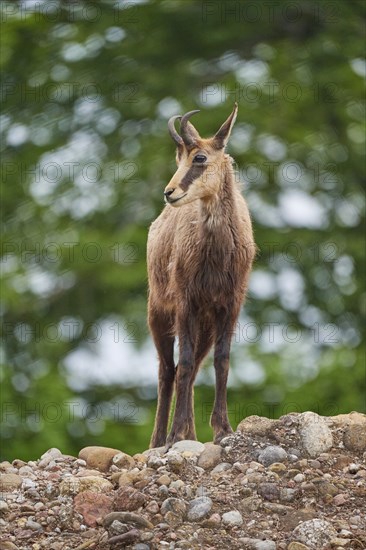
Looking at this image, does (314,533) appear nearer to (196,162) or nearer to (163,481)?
(163,481)

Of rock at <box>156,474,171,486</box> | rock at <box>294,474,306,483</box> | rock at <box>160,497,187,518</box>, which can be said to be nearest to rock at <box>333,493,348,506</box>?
rock at <box>294,474,306,483</box>

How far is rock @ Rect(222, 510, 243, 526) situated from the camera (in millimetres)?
10422

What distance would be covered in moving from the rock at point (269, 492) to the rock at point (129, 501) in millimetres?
884

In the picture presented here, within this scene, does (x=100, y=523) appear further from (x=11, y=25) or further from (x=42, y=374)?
(x=11, y=25)

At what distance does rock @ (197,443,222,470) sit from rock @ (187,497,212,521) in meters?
0.89

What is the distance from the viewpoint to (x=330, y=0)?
2197 cm

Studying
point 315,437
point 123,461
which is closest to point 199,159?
point 315,437

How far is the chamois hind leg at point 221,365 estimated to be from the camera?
12.9 meters

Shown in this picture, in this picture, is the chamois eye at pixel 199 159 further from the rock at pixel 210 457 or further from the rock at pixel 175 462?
the rock at pixel 175 462

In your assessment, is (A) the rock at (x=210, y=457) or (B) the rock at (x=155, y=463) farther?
(A) the rock at (x=210, y=457)

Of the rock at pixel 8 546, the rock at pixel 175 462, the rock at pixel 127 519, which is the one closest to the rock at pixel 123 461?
the rock at pixel 175 462

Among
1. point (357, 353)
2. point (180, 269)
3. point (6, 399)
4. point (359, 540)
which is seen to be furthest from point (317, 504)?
point (357, 353)

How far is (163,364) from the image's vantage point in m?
14.5

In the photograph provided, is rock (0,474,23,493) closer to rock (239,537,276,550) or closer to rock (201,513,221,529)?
rock (201,513,221,529)
